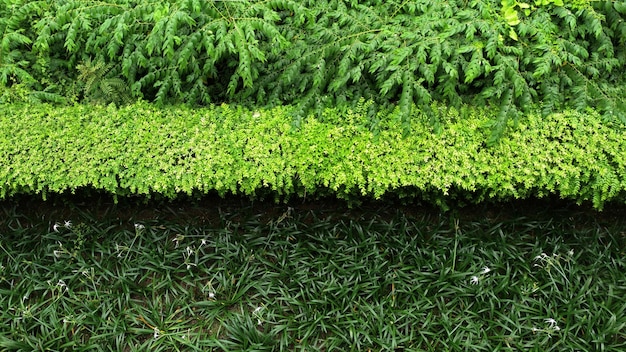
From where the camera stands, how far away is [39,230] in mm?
3643

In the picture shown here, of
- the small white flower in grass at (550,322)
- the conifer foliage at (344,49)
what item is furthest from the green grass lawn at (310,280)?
the conifer foliage at (344,49)

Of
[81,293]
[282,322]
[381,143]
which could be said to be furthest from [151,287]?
[381,143]

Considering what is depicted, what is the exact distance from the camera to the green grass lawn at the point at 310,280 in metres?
2.97

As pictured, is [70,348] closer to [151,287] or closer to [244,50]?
[151,287]

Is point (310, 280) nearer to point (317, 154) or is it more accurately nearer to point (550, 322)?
point (317, 154)

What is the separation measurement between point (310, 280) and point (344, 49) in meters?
1.53

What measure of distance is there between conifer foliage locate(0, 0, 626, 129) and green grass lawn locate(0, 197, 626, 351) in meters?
0.87

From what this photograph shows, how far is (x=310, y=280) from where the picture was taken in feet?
10.6

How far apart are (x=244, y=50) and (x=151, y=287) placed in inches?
64.2

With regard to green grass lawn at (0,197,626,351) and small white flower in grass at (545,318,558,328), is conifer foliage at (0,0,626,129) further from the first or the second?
small white flower in grass at (545,318,558,328)

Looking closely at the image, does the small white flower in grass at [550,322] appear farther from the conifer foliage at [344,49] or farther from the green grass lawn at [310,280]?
the conifer foliage at [344,49]

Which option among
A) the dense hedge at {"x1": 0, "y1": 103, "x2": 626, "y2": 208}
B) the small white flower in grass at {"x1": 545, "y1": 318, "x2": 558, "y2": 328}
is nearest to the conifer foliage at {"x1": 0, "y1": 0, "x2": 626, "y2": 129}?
the dense hedge at {"x1": 0, "y1": 103, "x2": 626, "y2": 208}

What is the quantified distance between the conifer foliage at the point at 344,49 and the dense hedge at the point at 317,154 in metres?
0.17

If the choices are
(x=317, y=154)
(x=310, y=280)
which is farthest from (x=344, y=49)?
(x=310, y=280)
